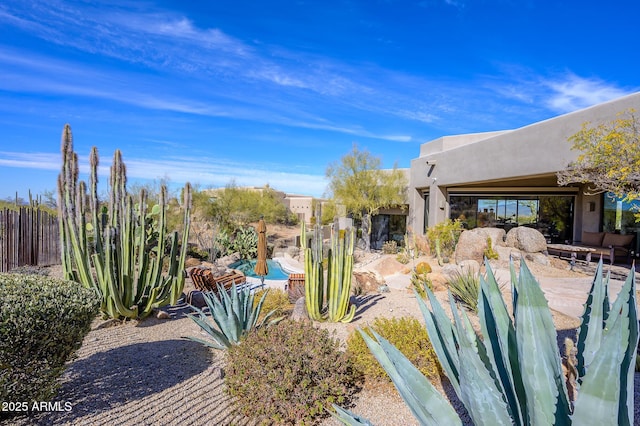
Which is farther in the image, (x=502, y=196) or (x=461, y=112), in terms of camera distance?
(x=461, y=112)

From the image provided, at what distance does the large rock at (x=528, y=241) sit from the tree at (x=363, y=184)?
8.54 meters

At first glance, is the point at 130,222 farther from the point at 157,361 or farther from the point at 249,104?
the point at 249,104

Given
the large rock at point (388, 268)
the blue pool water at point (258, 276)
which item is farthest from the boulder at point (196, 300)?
the blue pool water at point (258, 276)

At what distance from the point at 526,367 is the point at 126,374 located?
159 inches

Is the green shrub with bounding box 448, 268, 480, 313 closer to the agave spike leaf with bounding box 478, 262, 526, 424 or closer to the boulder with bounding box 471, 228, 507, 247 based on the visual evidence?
the agave spike leaf with bounding box 478, 262, 526, 424

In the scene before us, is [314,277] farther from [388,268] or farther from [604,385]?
[388,268]

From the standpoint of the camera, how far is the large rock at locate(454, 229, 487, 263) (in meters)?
12.3

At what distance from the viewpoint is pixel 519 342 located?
1.51m

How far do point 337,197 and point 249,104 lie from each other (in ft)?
23.7

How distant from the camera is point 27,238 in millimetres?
10305

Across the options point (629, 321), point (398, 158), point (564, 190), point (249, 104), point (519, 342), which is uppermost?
point (249, 104)

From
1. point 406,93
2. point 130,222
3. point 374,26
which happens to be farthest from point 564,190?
point 130,222

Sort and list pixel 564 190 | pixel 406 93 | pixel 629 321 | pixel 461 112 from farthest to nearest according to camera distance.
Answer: pixel 461 112 → pixel 406 93 → pixel 564 190 → pixel 629 321

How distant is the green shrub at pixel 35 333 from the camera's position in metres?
2.77
